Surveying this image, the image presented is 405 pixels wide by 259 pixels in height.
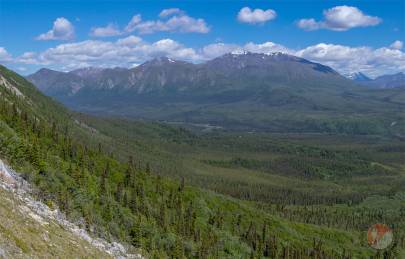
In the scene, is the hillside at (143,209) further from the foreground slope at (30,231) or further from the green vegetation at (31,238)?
the green vegetation at (31,238)

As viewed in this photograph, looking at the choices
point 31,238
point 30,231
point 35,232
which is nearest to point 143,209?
point 35,232

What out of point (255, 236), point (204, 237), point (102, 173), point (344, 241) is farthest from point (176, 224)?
point (344, 241)

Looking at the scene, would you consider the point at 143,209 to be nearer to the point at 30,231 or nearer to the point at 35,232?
the point at 35,232

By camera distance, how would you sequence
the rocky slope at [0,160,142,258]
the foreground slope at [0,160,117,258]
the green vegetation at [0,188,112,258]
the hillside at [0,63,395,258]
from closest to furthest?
the green vegetation at [0,188,112,258] → the foreground slope at [0,160,117,258] → the rocky slope at [0,160,142,258] → the hillside at [0,63,395,258]

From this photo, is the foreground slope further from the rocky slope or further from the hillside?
the hillside

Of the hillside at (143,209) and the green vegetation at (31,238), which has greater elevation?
the green vegetation at (31,238)

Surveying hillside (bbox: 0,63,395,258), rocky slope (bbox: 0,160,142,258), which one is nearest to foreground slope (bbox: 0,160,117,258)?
rocky slope (bbox: 0,160,142,258)

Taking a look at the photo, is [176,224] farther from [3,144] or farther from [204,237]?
[3,144]

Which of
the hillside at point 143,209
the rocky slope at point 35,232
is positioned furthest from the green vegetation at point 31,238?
the hillside at point 143,209
